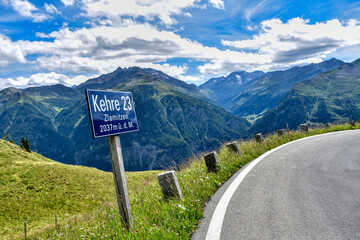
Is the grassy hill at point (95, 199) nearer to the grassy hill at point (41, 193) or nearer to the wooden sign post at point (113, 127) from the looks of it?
the grassy hill at point (41, 193)

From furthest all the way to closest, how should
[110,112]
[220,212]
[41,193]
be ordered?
[41,193] < [110,112] < [220,212]

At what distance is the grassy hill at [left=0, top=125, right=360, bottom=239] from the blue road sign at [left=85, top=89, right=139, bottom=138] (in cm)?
191

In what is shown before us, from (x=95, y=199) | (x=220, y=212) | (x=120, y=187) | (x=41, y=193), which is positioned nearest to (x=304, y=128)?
(x=220, y=212)

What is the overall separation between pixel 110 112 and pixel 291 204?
4.29m

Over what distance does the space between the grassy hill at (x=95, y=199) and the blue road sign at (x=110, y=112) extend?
75.3 inches

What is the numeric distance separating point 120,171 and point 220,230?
87.2 inches

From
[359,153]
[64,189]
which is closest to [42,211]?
[64,189]

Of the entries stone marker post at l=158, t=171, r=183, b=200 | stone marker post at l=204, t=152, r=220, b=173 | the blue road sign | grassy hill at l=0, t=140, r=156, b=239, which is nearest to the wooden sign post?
the blue road sign

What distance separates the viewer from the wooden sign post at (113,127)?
159 inches

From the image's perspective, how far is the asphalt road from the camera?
3.42 meters

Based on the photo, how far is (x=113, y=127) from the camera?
4398 millimetres

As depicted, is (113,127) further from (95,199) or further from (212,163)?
(95,199)

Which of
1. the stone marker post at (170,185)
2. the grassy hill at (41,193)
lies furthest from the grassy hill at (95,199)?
the stone marker post at (170,185)

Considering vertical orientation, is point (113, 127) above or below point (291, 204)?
above
